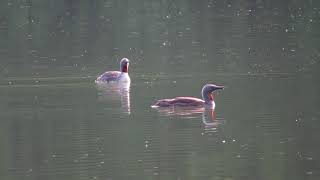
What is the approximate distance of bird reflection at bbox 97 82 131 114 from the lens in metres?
27.4

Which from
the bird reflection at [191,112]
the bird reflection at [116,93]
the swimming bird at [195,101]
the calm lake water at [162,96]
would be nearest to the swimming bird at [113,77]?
the bird reflection at [116,93]

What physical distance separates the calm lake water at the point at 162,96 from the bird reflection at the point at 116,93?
0.06m

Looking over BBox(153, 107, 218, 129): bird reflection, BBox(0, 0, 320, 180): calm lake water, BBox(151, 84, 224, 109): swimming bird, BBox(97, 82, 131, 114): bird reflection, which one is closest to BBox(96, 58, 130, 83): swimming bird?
BBox(97, 82, 131, 114): bird reflection

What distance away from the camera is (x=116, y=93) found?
30.0 metres

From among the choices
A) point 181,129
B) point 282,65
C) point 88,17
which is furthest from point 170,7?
point 181,129

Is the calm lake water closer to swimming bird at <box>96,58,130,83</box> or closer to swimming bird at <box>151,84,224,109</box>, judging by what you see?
swimming bird at <box>151,84,224,109</box>

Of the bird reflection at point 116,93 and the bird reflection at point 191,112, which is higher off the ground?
the bird reflection at point 191,112

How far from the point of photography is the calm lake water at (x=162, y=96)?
19469 mm

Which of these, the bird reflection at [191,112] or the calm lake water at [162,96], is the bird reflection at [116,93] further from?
the bird reflection at [191,112]

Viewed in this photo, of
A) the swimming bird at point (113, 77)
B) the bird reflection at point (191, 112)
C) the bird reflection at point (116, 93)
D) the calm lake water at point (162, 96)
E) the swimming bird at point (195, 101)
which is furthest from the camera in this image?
the swimming bird at point (113, 77)

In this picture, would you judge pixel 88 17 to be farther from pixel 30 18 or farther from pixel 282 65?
pixel 282 65

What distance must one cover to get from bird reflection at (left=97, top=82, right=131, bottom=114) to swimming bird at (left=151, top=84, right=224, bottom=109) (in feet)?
2.68

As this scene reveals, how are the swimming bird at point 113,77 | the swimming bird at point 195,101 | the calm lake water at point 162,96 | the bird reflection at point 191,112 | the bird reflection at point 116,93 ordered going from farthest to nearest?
1. the swimming bird at point 113,77
2. the bird reflection at point 116,93
3. the swimming bird at point 195,101
4. the bird reflection at point 191,112
5. the calm lake water at point 162,96

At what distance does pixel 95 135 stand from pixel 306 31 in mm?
22656
